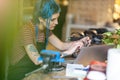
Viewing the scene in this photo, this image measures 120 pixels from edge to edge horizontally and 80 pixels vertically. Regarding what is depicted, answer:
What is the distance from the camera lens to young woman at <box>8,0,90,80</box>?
1112 mm

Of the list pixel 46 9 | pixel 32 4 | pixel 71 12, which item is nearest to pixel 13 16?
pixel 32 4

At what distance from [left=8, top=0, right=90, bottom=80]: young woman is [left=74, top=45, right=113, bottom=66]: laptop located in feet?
0.38

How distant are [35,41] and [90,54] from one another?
11.4 inches

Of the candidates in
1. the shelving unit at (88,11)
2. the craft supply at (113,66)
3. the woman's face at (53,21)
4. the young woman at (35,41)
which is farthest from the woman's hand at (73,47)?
the shelving unit at (88,11)

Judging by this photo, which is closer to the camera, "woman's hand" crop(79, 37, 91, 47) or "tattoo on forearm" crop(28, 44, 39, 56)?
"tattoo on forearm" crop(28, 44, 39, 56)

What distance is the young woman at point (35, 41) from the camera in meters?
1.11

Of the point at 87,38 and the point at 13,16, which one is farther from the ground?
the point at 13,16

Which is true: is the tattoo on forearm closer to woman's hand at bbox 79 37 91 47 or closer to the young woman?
the young woman

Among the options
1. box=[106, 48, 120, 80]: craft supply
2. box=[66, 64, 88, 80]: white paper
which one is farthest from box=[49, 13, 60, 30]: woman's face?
box=[106, 48, 120, 80]: craft supply

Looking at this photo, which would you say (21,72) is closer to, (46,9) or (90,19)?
(46,9)

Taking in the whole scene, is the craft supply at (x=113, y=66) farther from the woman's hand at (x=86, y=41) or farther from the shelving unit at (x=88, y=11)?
the shelving unit at (x=88, y=11)

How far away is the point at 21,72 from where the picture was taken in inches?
44.6

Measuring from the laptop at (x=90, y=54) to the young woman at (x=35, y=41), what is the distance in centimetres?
11

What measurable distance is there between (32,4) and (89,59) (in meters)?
0.39
